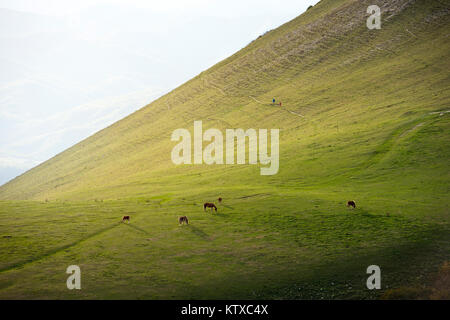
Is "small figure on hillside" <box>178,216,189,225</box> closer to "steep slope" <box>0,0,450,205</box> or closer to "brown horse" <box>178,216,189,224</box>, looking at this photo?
"brown horse" <box>178,216,189,224</box>

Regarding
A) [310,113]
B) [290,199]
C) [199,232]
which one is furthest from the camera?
[310,113]

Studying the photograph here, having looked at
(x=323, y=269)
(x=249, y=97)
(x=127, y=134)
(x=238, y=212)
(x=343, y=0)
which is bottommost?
(x=323, y=269)

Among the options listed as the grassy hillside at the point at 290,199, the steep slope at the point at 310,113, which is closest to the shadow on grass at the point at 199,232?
the grassy hillside at the point at 290,199

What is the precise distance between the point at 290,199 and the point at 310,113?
141ft

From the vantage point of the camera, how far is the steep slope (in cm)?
4991

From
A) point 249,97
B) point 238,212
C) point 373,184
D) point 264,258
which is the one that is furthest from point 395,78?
point 264,258

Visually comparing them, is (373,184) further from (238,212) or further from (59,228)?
(59,228)

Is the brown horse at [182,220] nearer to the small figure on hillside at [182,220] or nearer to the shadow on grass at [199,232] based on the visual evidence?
the small figure on hillside at [182,220]

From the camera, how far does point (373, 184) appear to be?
41.1 meters

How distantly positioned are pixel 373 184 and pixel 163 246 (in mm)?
23720

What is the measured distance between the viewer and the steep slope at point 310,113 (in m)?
49.9

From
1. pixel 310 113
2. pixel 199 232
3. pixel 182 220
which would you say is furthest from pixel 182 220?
pixel 310 113

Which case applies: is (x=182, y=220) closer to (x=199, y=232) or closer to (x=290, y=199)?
(x=199, y=232)

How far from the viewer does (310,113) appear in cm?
7762
